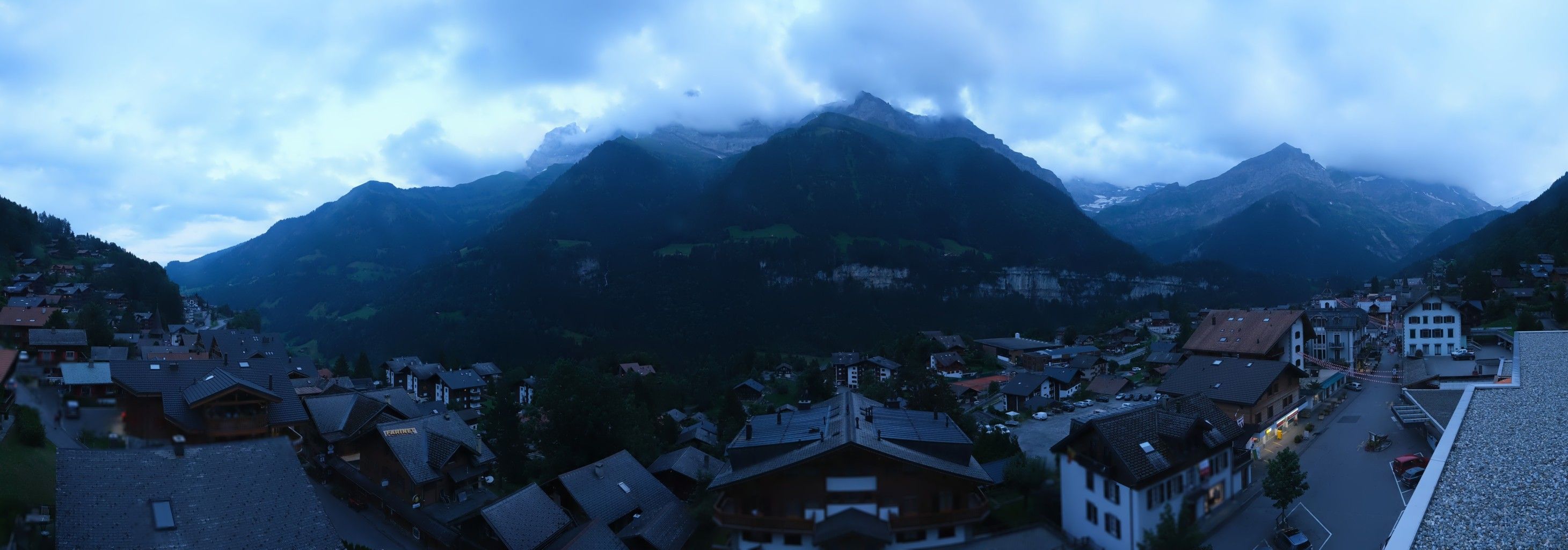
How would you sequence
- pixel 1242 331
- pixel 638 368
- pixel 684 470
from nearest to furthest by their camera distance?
pixel 684 470 → pixel 1242 331 → pixel 638 368

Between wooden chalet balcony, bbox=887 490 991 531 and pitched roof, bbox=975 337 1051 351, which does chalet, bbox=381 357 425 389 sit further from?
wooden chalet balcony, bbox=887 490 991 531

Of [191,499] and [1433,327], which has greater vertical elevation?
[191,499]

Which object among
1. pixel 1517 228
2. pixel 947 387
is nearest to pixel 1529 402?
pixel 947 387

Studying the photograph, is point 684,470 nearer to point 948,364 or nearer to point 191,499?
point 191,499

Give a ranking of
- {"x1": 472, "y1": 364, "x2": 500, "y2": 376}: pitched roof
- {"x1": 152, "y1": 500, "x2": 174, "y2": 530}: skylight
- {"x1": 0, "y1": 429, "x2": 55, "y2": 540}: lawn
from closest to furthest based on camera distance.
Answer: {"x1": 0, "y1": 429, "x2": 55, "y2": 540}: lawn < {"x1": 152, "y1": 500, "x2": 174, "y2": 530}: skylight < {"x1": 472, "y1": 364, "x2": 500, "y2": 376}: pitched roof

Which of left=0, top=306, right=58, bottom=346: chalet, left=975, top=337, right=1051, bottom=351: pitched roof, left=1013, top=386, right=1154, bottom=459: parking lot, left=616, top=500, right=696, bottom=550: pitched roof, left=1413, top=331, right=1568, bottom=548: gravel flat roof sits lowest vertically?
left=616, top=500, right=696, bottom=550: pitched roof

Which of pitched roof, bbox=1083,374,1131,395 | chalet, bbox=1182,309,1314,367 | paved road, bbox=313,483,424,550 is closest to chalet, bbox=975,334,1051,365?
pitched roof, bbox=1083,374,1131,395

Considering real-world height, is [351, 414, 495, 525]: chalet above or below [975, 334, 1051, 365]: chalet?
above

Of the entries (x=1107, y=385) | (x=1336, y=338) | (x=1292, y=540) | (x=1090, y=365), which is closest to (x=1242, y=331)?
(x=1107, y=385)
